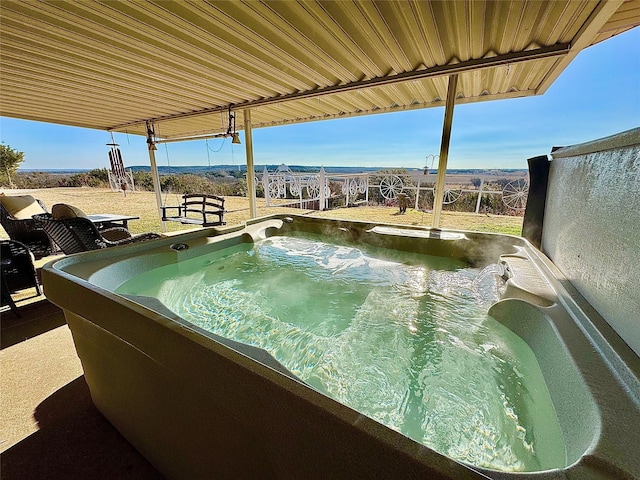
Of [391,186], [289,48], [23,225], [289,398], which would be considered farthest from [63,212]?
[391,186]

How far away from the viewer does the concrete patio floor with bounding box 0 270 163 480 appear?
104 centimetres

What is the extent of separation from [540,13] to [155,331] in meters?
2.76

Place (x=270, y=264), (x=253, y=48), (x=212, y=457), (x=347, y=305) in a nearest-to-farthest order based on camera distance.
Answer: (x=212, y=457)
(x=347, y=305)
(x=253, y=48)
(x=270, y=264)

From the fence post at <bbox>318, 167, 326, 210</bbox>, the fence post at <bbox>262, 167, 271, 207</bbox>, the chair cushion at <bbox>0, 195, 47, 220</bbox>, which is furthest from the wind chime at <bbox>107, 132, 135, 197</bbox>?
the fence post at <bbox>318, 167, 326, 210</bbox>

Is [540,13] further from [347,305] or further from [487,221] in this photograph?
[487,221]

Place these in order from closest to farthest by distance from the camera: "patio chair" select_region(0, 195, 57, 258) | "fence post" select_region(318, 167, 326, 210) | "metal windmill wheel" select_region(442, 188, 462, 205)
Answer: "patio chair" select_region(0, 195, 57, 258)
"metal windmill wheel" select_region(442, 188, 462, 205)
"fence post" select_region(318, 167, 326, 210)

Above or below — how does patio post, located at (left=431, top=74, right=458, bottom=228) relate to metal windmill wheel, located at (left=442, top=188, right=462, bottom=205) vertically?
above

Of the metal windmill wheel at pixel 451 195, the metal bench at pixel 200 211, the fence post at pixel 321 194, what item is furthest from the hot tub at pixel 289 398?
the fence post at pixel 321 194

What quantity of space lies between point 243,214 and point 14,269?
443cm

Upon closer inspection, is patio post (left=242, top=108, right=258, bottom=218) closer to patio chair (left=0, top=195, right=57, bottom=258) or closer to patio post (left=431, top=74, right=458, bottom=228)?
patio chair (left=0, top=195, right=57, bottom=258)

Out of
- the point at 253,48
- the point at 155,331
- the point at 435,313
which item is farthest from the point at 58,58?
the point at 435,313

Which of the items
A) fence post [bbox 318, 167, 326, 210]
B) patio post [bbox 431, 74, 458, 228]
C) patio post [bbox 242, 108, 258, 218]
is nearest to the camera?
patio post [bbox 431, 74, 458, 228]

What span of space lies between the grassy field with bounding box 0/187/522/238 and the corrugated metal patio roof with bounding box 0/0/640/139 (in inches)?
81.5

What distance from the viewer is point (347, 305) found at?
1916 millimetres
